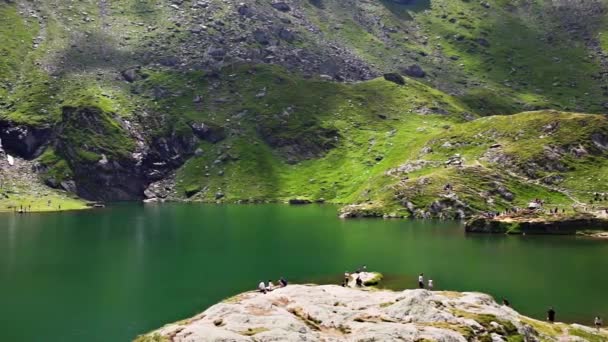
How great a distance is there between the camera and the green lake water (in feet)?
294

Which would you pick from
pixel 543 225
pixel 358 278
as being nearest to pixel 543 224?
pixel 543 225

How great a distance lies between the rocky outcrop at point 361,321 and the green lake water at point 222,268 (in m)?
24.3

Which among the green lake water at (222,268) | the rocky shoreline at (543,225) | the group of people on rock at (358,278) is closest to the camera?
the green lake water at (222,268)

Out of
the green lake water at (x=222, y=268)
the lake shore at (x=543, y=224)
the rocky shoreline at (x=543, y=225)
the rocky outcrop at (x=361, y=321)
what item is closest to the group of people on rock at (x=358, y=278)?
the green lake water at (x=222, y=268)

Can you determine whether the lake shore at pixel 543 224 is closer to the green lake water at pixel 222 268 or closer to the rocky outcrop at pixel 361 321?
the green lake water at pixel 222 268

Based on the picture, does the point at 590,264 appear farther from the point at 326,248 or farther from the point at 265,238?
the point at 265,238

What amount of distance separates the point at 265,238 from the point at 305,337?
118769 millimetres

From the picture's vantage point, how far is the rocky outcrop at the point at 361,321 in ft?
170

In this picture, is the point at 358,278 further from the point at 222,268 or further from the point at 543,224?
the point at 543,224

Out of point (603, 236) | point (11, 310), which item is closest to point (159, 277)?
point (11, 310)

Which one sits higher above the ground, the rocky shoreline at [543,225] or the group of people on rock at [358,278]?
the rocky shoreline at [543,225]

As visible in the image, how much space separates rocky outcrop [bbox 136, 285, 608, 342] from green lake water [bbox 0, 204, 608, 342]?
24.3m

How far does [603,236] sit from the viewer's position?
169 metres

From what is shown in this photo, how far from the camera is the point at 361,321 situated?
189 feet
